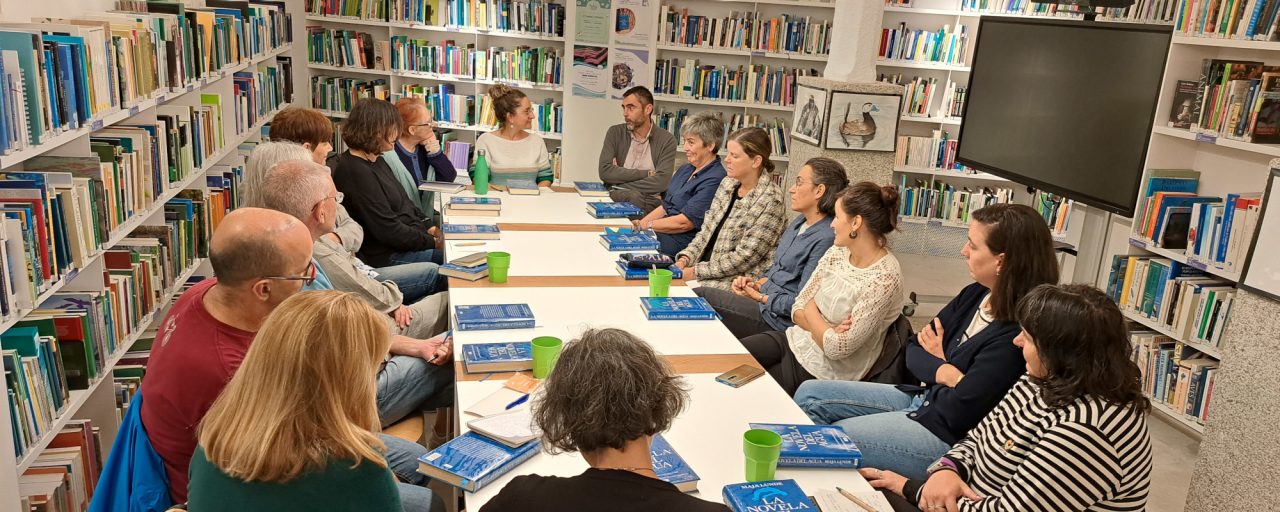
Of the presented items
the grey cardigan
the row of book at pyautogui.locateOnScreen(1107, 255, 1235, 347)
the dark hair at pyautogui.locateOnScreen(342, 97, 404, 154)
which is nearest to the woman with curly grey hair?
the dark hair at pyautogui.locateOnScreen(342, 97, 404, 154)

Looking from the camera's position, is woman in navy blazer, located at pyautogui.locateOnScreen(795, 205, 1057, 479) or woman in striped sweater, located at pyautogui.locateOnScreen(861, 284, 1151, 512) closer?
woman in striped sweater, located at pyautogui.locateOnScreen(861, 284, 1151, 512)

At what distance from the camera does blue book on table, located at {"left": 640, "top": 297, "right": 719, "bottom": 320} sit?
Answer: 9.64 ft

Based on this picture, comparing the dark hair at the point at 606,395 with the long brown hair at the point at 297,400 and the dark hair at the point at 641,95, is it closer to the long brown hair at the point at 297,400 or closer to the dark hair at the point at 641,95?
the long brown hair at the point at 297,400

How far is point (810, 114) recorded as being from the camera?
5348 mm

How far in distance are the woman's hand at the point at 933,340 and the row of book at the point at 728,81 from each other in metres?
4.68

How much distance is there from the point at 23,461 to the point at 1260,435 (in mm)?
3507

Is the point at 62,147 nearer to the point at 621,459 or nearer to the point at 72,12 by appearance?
the point at 72,12

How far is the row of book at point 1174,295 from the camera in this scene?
382 cm

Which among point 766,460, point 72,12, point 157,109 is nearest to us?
point 766,460

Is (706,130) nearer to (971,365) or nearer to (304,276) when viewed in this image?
(971,365)

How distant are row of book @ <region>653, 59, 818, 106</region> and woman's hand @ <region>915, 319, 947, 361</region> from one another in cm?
468

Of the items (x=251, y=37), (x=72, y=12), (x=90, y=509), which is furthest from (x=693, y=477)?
(x=251, y=37)

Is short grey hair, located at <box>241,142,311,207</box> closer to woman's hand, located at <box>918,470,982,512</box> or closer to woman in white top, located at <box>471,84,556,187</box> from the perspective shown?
woman in white top, located at <box>471,84,556,187</box>

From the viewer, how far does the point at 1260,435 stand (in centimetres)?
260
